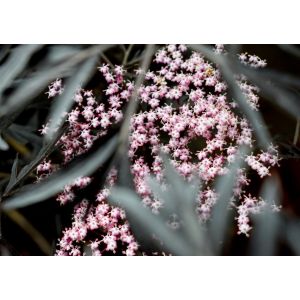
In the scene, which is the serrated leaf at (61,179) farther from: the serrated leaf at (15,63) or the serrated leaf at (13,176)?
the serrated leaf at (15,63)

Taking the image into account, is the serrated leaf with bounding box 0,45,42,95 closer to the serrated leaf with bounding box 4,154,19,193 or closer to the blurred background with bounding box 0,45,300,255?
the blurred background with bounding box 0,45,300,255

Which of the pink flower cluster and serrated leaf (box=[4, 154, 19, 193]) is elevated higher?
the pink flower cluster

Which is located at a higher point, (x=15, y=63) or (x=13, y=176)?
(x=15, y=63)

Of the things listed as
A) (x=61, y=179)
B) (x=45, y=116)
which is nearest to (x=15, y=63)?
(x=45, y=116)

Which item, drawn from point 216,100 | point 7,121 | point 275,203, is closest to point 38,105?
point 7,121

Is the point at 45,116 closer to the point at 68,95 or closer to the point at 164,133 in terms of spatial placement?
the point at 68,95

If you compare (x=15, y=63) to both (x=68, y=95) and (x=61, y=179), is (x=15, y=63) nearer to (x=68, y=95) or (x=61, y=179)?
(x=68, y=95)

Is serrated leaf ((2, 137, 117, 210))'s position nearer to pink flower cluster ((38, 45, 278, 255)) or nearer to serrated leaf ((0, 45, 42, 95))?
pink flower cluster ((38, 45, 278, 255))

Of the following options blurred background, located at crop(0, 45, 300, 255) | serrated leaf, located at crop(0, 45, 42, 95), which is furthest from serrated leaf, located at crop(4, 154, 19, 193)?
serrated leaf, located at crop(0, 45, 42, 95)
